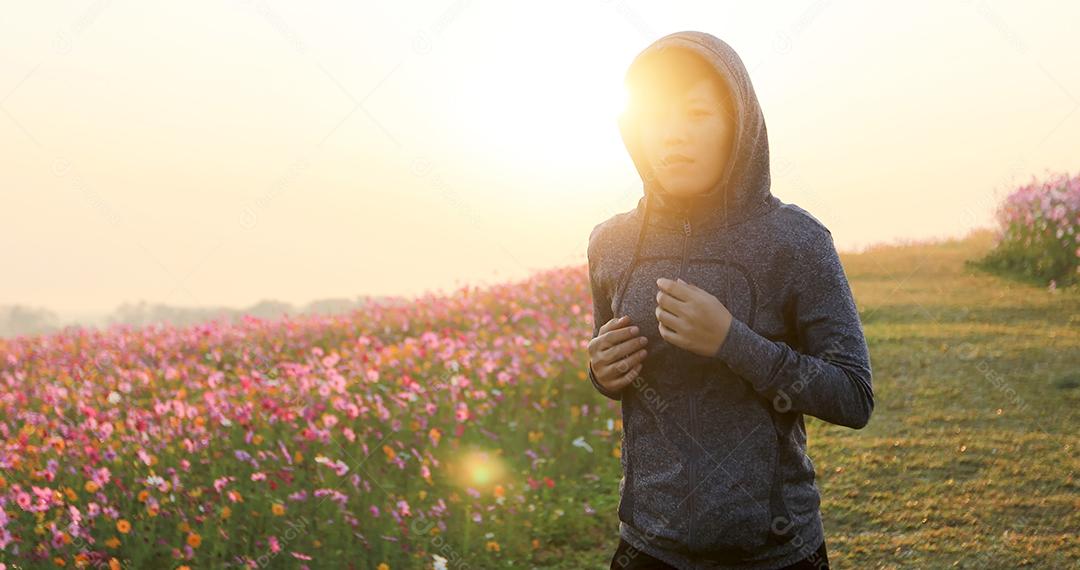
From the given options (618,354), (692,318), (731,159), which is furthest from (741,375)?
(731,159)

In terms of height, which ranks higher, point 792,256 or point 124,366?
point 124,366

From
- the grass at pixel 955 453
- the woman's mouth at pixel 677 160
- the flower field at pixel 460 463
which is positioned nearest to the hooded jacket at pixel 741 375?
the woman's mouth at pixel 677 160

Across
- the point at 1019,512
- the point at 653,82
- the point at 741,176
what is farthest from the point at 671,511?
the point at 1019,512

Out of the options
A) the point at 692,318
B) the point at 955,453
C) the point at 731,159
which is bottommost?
the point at 955,453

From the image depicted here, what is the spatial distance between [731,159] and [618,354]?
0.64 metres

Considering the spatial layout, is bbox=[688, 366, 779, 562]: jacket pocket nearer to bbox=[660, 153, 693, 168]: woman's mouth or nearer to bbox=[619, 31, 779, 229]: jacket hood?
bbox=[619, 31, 779, 229]: jacket hood

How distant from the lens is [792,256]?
259 cm

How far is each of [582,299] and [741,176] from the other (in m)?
10.7

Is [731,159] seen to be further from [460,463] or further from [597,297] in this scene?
[460,463]

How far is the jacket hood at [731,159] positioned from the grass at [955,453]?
180 inches

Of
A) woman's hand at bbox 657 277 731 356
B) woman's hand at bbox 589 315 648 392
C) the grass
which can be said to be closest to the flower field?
the grass

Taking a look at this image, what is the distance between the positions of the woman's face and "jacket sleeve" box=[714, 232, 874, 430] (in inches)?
15.1

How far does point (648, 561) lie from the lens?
8.91ft

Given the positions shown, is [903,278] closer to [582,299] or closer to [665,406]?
[582,299]
